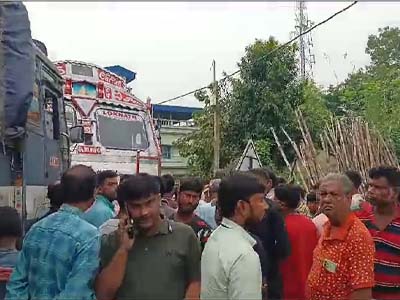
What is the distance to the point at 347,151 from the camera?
44.0 ft

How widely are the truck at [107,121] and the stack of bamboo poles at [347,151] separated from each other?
2939 millimetres

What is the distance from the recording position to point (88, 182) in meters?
3.95

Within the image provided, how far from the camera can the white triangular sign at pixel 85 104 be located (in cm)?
1316

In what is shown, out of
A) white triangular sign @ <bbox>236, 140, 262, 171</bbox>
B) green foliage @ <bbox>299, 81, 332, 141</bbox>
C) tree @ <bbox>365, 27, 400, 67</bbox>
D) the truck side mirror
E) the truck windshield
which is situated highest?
tree @ <bbox>365, 27, 400, 67</bbox>

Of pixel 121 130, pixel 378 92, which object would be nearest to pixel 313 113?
pixel 378 92

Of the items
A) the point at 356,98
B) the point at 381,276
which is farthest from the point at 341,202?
the point at 356,98

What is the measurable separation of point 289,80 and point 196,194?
1607 centimetres

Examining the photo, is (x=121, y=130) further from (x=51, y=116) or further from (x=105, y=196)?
(x=105, y=196)

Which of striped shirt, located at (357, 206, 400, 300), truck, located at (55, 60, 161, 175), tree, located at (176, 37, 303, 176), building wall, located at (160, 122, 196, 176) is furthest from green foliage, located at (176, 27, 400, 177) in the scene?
striped shirt, located at (357, 206, 400, 300)

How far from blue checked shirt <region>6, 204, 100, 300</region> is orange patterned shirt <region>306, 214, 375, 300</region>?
4.50ft

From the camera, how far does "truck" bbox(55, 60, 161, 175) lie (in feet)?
43.1

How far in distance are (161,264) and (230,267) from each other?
0.41 m

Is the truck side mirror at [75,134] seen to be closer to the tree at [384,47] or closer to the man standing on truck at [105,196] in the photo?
the man standing on truck at [105,196]

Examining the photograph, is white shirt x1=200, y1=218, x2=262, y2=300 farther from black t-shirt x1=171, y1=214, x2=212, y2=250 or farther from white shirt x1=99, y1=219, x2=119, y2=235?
black t-shirt x1=171, y1=214, x2=212, y2=250
